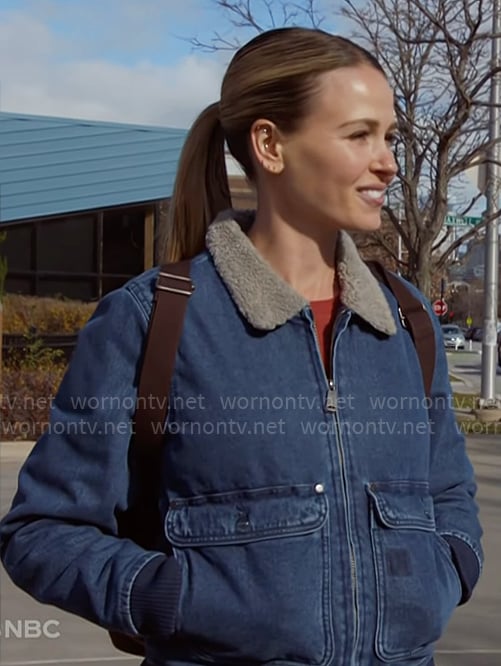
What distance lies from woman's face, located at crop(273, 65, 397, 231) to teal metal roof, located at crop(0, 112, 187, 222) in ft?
39.8

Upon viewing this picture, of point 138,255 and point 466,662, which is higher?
Answer: point 138,255

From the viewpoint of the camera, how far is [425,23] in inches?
606

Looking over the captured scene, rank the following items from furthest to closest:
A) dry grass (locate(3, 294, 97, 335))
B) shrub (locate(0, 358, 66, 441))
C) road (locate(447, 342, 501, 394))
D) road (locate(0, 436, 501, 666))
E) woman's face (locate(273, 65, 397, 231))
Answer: road (locate(447, 342, 501, 394))
dry grass (locate(3, 294, 97, 335))
shrub (locate(0, 358, 66, 441))
road (locate(0, 436, 501, 666))
woman's face (locate(273, 65, 397, 231))

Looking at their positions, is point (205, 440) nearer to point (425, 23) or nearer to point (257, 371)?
point (257, 371)

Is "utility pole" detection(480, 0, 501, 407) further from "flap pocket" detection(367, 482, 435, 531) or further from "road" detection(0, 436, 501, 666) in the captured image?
"flap pocket" detection(367, 482, 435, 531)

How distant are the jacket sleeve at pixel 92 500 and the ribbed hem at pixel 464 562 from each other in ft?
1.65

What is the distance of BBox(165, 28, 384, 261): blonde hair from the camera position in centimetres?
175

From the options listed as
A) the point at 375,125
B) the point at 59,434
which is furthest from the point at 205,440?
the point at 375,125

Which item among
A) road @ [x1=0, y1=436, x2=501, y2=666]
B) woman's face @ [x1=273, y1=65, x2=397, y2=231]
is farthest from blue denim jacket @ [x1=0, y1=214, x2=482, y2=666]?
road @ [x1=0, y1=436, x2=501, y2=666]

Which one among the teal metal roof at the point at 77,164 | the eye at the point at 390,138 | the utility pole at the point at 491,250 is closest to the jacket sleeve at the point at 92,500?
the eye at the point at 390,138

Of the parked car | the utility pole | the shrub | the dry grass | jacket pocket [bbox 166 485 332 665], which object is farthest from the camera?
the parked car

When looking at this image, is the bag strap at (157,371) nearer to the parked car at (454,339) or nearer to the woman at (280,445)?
the woman at (280,445)

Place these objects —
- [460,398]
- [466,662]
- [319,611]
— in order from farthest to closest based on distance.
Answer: [460,398]
[466,662]
[319,611]

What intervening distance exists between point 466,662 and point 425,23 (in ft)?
40.7
